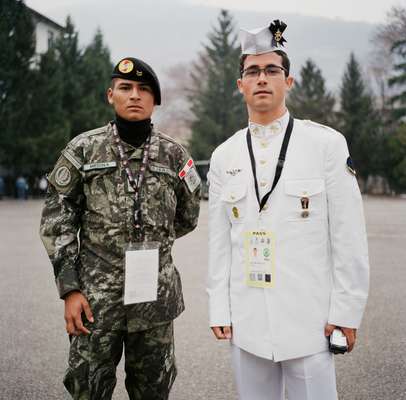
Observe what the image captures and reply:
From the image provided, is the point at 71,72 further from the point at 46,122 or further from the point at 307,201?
the point at 307,201

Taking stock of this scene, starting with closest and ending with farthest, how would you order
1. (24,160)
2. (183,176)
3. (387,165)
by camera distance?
(183,176) < (24,160) < (387,165)

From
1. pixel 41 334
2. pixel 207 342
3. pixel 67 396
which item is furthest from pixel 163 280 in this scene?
pixel 41 334

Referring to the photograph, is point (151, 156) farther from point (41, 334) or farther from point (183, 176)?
point (41, 334)

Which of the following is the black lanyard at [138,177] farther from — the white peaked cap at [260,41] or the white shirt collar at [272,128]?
the white peaked cap at [260,41]

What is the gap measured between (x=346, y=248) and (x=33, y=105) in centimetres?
3168

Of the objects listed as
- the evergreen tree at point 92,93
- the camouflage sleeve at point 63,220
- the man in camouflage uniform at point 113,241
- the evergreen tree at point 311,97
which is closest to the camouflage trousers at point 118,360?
the man in camouflage uniform at point 113,241

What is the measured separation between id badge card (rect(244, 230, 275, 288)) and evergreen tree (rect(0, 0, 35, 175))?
2955 centimetres

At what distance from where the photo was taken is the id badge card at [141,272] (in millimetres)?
2471

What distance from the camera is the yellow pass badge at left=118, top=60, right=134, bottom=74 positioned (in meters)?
2.63

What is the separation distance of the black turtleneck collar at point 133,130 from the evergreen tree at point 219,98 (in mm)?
40781

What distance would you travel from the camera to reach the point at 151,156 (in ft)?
8.75

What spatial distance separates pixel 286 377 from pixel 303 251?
1.97 ft

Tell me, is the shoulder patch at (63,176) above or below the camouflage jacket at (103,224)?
above

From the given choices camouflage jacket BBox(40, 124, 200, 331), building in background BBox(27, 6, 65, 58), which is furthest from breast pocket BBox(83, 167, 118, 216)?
building in background BBox(27, 6, 65, 58)
